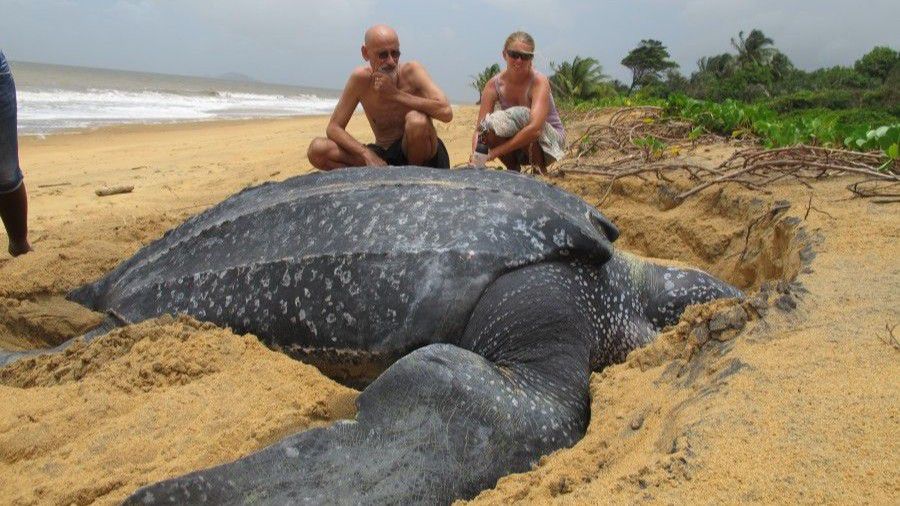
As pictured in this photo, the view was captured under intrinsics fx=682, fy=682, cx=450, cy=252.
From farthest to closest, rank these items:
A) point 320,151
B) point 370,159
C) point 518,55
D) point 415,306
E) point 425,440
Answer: point 518,55 → point 320,151 → point 370,159 → point 415,306 → point 425,440

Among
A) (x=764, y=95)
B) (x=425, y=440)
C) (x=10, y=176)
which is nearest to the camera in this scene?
(x=425, y=440)

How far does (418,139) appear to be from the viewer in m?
3.68

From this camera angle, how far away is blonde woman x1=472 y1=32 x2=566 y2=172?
4.30m

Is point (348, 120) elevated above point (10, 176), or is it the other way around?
point (348, 120)

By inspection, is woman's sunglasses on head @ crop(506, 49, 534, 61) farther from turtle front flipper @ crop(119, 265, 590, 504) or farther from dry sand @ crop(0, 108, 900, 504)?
turtle front flipper @ crop(119, 265, 590, 504)

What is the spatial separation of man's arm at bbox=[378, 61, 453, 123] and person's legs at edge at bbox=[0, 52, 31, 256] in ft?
5.96

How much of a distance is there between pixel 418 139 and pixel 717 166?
1.61 meters

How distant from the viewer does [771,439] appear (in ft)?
3.32

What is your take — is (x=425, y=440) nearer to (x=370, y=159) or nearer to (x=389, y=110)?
(x=370, y=159)

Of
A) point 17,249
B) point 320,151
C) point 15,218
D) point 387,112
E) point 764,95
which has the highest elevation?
point 764,95

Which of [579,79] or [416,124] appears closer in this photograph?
[416,124]

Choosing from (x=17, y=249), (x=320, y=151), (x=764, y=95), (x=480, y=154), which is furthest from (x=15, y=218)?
(x=764, y=95)

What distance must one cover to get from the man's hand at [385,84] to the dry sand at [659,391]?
1.52 metres

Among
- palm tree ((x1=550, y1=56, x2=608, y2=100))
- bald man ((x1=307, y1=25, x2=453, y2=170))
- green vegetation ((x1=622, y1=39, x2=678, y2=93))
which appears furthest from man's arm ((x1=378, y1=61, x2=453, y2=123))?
green vegetation ((x1=622, y1=39, x2=678, y2=93))
